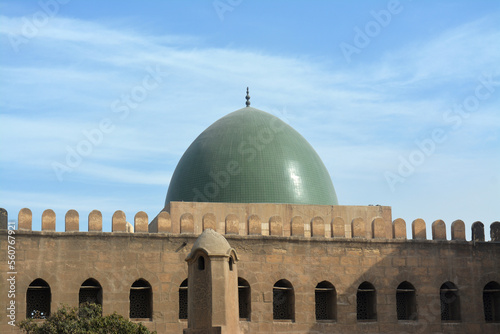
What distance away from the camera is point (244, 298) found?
17422 mm

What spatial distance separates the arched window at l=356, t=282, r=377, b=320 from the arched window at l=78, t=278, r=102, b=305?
19.3ft

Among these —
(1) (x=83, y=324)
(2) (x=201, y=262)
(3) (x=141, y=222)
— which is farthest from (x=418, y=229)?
(1) (x=83, y=324)

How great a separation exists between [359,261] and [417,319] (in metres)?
1.88

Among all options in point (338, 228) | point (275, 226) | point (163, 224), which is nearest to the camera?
point (163, 224)

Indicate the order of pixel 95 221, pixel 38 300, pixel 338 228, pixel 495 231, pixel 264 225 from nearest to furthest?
pixel 38 300 < pixel 95 221 < pixel 338 228 < pixel 495 231 < pixel 264 225

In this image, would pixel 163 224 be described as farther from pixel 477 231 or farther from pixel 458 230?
pixel 477 231

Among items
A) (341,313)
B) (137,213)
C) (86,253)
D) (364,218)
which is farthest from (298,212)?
(86,253)

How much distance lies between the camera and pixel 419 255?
60.3ft

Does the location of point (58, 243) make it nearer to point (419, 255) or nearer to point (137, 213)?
point (137, 213)

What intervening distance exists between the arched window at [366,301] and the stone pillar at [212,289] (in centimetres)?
589

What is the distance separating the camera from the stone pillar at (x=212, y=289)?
1255 centimetres

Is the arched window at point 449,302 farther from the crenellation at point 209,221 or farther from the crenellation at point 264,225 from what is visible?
the crenellation at point 209,221

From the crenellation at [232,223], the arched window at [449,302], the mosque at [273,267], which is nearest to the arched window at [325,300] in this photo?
the mosque at [273,267]

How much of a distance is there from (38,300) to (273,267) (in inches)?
200
